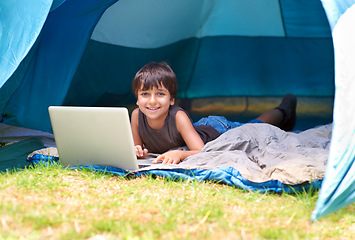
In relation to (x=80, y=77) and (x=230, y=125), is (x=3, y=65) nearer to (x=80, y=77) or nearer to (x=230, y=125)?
(x=80, y=77)

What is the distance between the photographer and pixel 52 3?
1.97 metres

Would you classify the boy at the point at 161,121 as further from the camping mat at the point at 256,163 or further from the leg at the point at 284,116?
the leg at the point at 284,116

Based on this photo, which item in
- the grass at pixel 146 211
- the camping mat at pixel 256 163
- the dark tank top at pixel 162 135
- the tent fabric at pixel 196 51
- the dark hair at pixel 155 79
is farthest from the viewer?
the tent fabric at pixel 196 51

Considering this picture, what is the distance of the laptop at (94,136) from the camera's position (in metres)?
1.71

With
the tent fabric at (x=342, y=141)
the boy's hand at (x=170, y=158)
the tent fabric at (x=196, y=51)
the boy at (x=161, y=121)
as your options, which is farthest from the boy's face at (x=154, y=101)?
the tent fabric at (x=342, y=141)

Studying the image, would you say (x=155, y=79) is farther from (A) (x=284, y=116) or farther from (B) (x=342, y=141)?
(A) (x=284, y=116)

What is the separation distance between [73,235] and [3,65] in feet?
3.12

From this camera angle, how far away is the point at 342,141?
140cm

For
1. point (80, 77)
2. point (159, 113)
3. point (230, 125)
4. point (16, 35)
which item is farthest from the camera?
point (80, 77)

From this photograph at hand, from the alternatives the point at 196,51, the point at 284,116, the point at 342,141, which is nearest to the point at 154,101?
the point at 342,141

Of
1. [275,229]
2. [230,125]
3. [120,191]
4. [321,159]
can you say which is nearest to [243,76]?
[230,125]

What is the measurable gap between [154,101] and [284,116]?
1.21m

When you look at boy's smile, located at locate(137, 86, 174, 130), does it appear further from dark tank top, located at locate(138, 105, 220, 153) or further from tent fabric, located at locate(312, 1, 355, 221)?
tent fabric, located at locate(312, 1, 355, 221)

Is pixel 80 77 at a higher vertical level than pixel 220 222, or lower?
higher
